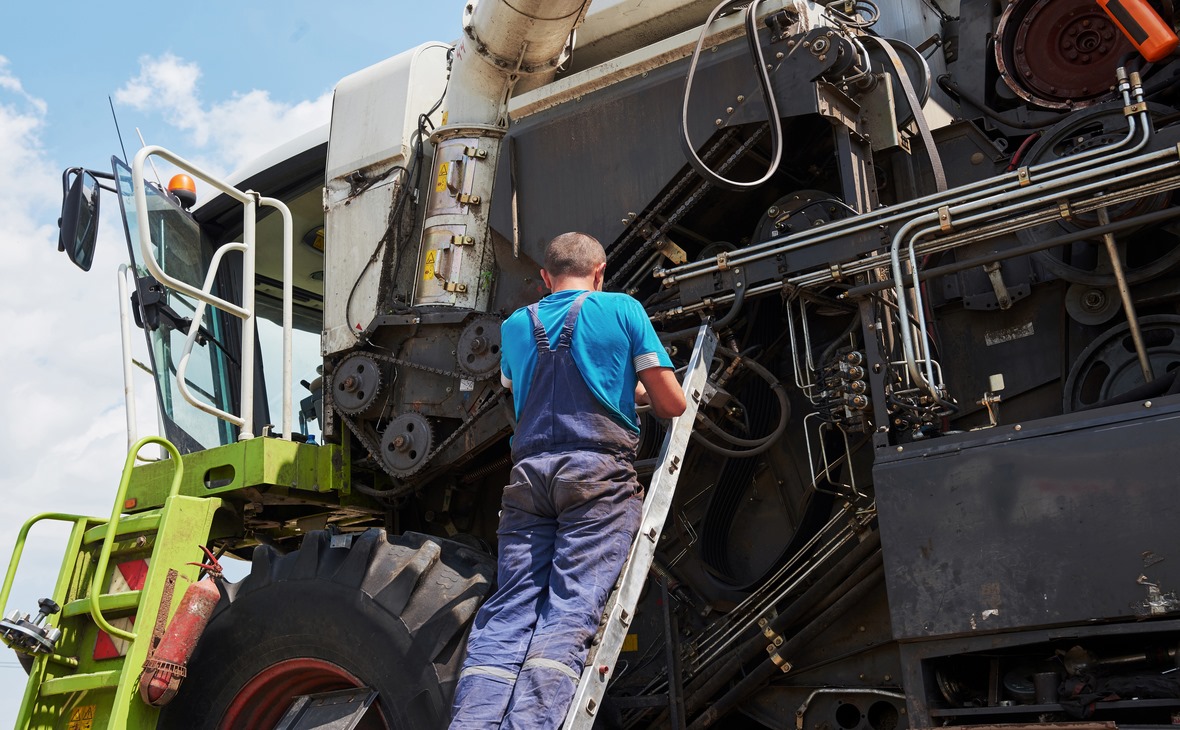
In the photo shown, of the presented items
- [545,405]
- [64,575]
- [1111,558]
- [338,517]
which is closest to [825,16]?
[545,405]

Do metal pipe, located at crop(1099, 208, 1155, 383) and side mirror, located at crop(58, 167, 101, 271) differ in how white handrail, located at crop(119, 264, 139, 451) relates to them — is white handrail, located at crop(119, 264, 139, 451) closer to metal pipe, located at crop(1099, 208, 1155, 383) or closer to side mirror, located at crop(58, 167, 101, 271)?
side mirror, located at crop(58, 167, 101, 271)

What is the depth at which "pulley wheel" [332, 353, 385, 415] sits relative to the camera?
4.98m

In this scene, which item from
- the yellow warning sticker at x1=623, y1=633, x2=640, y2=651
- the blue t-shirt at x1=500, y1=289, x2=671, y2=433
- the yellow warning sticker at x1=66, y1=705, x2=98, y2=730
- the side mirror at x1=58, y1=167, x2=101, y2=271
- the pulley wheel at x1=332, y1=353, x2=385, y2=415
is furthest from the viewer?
the side mirror at x1=58, y1=167, x2=101, y2=271

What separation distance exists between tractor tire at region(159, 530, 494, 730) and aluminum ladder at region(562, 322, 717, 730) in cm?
73

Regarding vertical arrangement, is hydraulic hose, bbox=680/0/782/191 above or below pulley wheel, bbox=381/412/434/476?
above

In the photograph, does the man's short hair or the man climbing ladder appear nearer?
the man climbing ladder

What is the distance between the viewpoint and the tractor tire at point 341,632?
3.74 meters

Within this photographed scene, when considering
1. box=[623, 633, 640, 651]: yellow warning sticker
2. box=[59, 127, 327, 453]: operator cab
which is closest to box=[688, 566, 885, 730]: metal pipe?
box=[623, 633, 640, 651]: yellow warning sticker

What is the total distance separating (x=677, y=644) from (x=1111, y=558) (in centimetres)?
166

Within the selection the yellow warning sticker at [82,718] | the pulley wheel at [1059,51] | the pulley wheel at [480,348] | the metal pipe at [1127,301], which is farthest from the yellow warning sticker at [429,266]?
the metal pipe at [1127,301]

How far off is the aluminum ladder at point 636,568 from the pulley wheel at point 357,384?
174 centimetres

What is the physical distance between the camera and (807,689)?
4.05 metres

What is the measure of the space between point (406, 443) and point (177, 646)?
46.5 inches

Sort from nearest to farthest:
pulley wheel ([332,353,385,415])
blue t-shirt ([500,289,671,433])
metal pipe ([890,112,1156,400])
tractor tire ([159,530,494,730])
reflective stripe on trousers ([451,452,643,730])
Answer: reflective stripe on trousers ([451,452,643,730]) < blue t-shirt ([500,289,671,433]) < metal pipe ([890,112,1156,400]) < tractor tire ([159,530,494,730]) < pulley wheel ([332,353,385,415])
